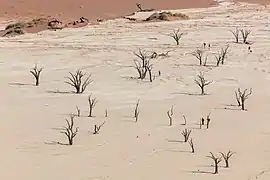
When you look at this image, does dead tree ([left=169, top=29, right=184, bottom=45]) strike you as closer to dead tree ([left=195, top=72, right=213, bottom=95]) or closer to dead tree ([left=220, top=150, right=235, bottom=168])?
dead tree ([left=195, top=72, right=213, bottom=95])

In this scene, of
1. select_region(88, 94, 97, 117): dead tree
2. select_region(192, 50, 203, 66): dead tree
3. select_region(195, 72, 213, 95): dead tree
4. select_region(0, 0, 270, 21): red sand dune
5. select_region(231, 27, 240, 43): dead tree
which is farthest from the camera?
select_region(0, 0, 270, 21): red sand dune

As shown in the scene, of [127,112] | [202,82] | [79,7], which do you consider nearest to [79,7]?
[79,7]

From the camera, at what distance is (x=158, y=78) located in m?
10.7

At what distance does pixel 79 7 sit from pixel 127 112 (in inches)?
570

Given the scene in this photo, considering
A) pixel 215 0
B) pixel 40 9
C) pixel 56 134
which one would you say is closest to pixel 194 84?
pixel 56 134

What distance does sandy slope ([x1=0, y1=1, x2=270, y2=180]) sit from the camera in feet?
21.6

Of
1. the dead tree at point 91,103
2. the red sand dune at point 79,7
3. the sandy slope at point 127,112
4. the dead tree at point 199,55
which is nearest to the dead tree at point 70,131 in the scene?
the sandy slope at point 127,112

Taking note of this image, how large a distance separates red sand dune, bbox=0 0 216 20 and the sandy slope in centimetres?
682

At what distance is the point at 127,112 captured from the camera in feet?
28.2

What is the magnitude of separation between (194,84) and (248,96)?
1.09m

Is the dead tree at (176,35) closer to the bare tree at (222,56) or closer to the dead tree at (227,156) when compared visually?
the bare tree at (222,56)

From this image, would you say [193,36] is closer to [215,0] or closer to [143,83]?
[143,83]

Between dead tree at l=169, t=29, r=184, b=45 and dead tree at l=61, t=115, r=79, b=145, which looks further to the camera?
dead tree at l=169, t=29, r=184, b=45

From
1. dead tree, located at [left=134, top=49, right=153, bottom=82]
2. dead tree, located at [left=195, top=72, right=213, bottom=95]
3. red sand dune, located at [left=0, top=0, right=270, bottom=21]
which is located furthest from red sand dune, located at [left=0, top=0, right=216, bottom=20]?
dead tree, located at [left=195, top=72, right=213, bottom=95]
